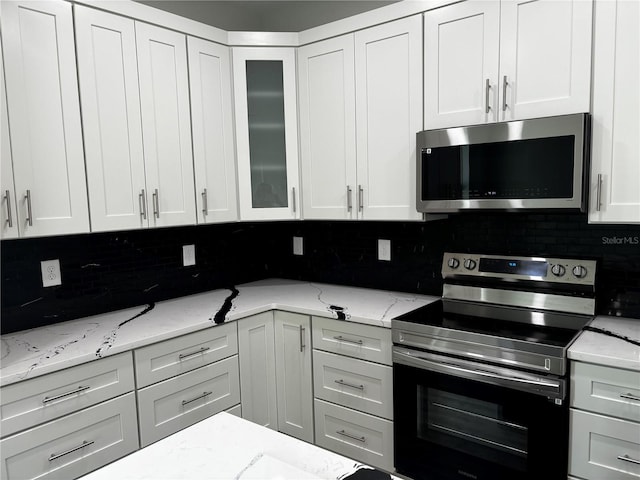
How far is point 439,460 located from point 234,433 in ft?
4.11

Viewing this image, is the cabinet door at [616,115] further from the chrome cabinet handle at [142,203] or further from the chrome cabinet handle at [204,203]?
the chrome cabinet handle at [142,203]

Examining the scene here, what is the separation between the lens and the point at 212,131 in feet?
8.41

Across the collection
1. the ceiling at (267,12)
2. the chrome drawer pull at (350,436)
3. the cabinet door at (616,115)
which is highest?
the ceiling at (267,12)

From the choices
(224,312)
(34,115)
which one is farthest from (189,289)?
(34,115)

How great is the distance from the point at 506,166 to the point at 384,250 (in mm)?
1003

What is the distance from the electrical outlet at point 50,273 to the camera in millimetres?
2186

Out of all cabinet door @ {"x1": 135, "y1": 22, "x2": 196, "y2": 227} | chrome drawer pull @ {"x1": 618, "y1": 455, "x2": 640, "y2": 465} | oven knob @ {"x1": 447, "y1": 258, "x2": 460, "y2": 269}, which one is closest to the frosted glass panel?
cabinet door @ {"x1": 135, "y1": 22, "x2": 196, "y2": 227}

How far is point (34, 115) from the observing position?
1.85m

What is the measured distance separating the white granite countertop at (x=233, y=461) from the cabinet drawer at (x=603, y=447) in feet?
3.72

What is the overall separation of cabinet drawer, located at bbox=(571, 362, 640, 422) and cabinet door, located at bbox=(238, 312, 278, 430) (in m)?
1.50

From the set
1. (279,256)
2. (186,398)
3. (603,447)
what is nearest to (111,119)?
(186,398)

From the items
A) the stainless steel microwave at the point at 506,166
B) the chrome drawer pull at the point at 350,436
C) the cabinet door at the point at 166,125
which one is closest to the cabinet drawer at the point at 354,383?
the chrome drawer pull at the point at 350,436

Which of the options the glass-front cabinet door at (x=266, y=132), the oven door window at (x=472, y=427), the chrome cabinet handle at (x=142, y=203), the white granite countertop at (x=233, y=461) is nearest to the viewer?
the white granite countertop at (x=233, y=461)

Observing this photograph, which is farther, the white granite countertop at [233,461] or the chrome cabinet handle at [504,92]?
the chrome cabinet handle at [504,92]
